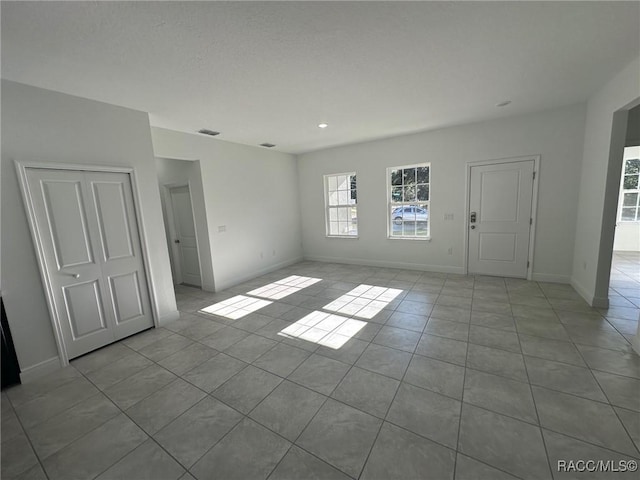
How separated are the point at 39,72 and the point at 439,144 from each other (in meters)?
5.28

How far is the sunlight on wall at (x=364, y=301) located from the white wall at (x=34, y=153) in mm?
3061

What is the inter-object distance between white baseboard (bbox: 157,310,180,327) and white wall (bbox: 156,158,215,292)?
108 centimetres

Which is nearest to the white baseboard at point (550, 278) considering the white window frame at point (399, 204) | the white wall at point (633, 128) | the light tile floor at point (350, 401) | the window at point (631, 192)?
the light tile floor at point (350, 401)

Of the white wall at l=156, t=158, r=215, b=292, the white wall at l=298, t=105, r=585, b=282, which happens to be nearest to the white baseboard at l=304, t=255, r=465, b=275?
the white wall at l=298, t=105, r=585, b=282

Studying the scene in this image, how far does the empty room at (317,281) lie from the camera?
162 cm

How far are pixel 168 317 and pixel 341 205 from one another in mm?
4123

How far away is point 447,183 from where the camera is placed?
4777 millimetres

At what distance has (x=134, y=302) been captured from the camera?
10.4ft

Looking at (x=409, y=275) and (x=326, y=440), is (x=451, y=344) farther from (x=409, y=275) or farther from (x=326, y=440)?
(x=409, y=275)

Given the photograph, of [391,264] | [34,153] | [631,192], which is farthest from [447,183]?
[34,153]

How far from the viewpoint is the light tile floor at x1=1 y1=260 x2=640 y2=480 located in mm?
1513

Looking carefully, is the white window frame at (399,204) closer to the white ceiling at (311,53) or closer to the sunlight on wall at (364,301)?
the sunlight on wall at (364,301)

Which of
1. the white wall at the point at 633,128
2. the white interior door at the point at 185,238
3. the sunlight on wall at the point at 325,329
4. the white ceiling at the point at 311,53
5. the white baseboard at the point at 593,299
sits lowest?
the sunlight on wall at the point at 325,329

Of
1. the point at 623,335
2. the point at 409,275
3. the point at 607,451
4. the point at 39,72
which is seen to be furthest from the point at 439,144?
the point at 39,72
